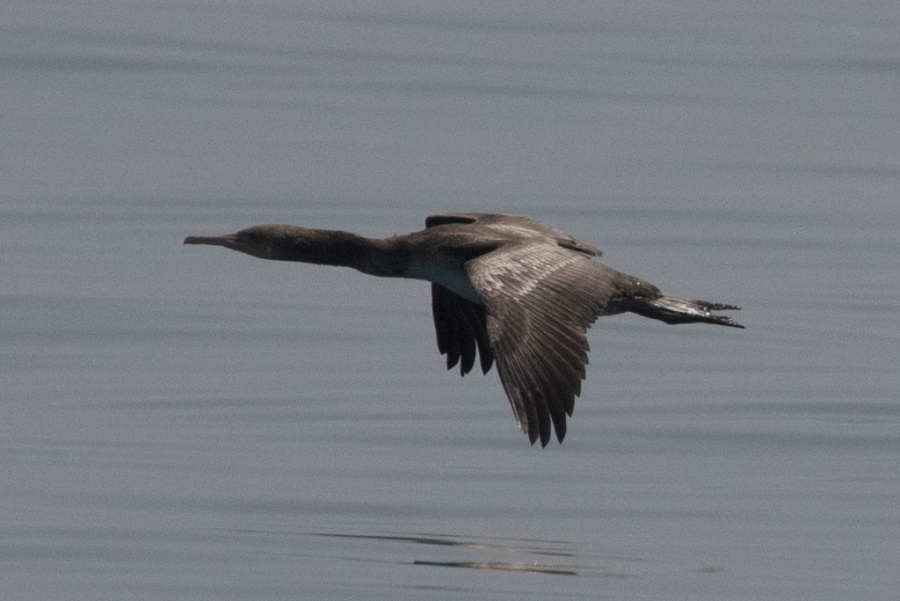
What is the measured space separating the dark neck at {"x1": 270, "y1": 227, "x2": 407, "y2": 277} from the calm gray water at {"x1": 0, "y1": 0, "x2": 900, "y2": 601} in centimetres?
116

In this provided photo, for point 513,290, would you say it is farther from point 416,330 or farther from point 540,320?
point 416,330

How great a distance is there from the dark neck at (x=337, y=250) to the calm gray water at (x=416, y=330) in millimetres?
1156

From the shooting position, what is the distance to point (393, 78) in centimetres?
3097

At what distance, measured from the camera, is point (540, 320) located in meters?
12.0

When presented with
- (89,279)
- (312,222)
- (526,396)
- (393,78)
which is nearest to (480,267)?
(526,396)

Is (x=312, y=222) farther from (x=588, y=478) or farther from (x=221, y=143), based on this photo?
(x=588, y=478)

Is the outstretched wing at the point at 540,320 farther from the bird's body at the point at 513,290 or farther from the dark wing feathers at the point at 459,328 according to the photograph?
the dark wing feathers at the point at 459,328

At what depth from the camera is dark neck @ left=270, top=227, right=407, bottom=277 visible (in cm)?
1391

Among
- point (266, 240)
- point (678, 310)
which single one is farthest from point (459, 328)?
point (678, 310)

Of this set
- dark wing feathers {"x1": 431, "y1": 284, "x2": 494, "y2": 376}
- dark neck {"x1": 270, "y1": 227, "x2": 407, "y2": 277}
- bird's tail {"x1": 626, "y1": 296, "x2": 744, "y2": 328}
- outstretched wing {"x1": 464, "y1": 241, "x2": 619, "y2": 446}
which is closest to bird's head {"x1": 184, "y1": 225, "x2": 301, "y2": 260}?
dark neck {"x1": 270, "y1": 227, "x2": 407, "y2": 277}

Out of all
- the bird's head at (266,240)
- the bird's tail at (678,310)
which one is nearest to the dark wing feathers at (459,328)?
the bird's head at (266,240)

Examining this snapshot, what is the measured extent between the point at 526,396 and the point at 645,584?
1.05 metres

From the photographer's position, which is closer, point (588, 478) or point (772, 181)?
point (588, 478)

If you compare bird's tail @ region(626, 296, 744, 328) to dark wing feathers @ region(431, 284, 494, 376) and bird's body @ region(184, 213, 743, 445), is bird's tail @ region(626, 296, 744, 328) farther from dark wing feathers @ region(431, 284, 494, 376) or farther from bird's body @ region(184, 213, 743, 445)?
dark wing feathers @ region(431, 284, 494, 376)
